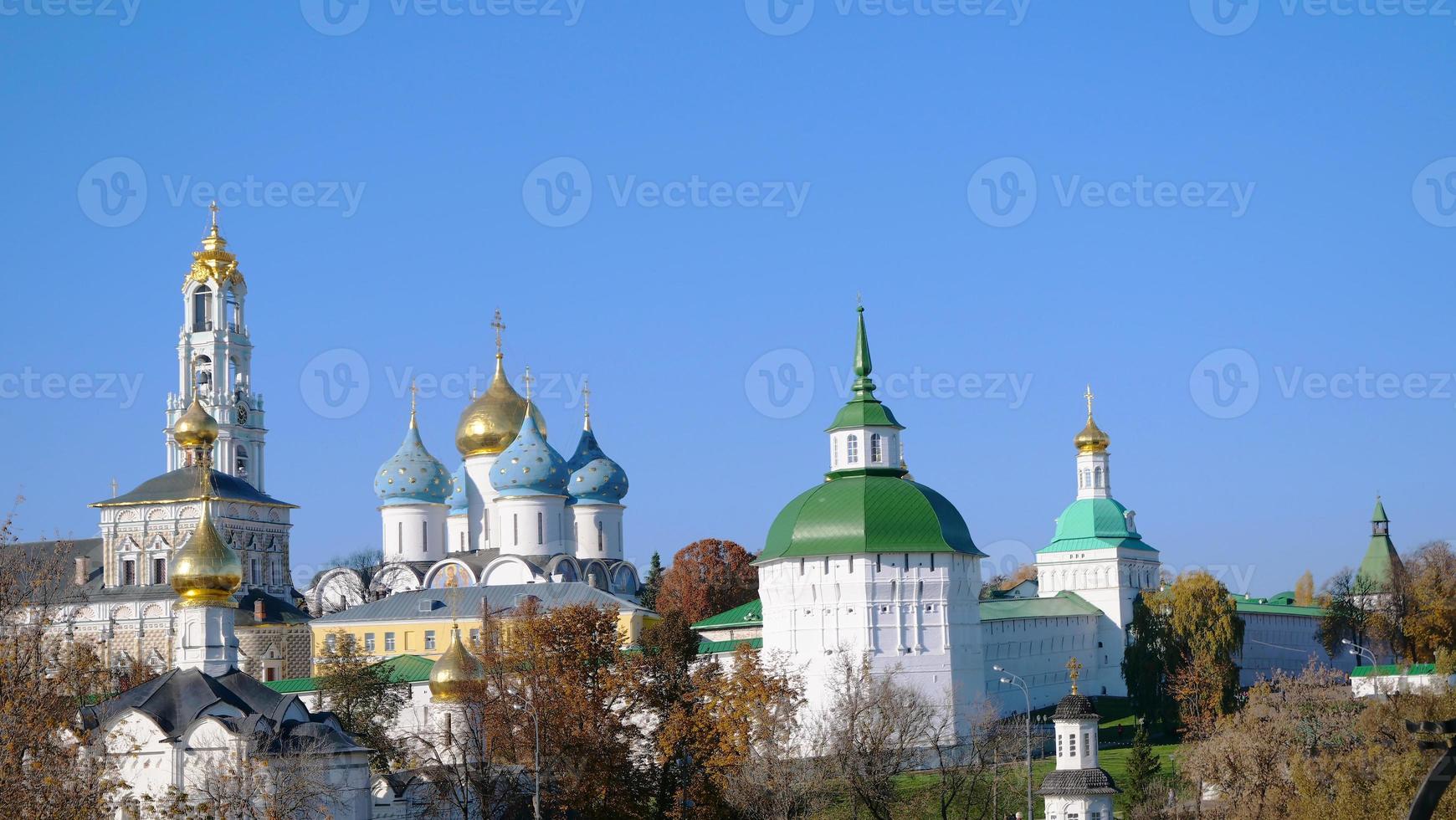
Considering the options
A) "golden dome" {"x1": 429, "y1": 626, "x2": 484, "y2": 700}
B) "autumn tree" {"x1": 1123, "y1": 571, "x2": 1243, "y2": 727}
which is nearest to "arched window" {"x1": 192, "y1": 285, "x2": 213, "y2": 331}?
"golden dome" {"x1": 429, "y1": 626, "x2": 484, "y2": 700}

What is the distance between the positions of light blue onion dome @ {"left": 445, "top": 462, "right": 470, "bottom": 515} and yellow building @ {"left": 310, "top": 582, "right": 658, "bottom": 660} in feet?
28.0

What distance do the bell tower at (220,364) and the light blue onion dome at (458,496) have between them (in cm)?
1043

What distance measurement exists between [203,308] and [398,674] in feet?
90.4

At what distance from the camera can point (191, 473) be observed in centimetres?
6134

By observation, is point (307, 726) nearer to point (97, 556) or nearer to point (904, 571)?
point (904, 571)

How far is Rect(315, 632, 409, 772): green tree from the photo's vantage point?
4000 centimetres

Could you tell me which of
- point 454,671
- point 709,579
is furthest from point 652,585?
point 454,671

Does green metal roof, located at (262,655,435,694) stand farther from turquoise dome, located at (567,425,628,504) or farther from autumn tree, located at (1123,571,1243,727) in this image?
autumn tree, located at (1123,571,1243,727)

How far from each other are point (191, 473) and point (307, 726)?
3056 cm

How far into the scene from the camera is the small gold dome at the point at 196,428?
6072 centimetres

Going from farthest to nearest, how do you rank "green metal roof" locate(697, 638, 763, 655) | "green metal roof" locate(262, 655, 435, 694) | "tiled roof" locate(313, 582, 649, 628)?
"tiled roof" locate(313, 582, 649, 628)
"green metal roof" locate(697, 638, 763, 655)
"green metal roof" locate(262, 655, 435, 694)

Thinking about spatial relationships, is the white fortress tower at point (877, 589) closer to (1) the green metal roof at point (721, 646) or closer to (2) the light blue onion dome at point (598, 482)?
(1) the green metal roof at point (721, 646)

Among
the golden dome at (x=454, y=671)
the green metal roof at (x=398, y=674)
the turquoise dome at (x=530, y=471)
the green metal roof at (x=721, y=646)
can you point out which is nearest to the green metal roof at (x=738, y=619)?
the green metal roof at (x=721, y=646)

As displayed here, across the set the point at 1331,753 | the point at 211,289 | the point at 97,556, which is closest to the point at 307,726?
the point at 1331,753
